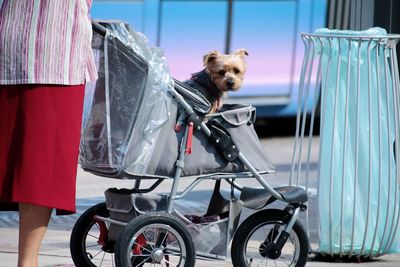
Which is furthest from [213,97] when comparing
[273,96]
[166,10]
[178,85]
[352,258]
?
[273,96]

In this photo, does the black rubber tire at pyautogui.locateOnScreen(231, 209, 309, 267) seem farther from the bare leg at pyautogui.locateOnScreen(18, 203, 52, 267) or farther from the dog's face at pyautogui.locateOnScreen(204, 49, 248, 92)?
the bare leg at pyautogui.locateOnScreen(18, 203, 52, 267)

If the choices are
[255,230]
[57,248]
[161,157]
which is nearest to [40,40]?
[161,157]

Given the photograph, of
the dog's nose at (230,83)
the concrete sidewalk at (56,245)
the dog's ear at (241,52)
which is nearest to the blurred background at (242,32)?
the concrete sidewalk at (56,245)

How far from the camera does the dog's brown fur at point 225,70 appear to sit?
6.20 meters

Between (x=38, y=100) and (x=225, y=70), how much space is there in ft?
5.81

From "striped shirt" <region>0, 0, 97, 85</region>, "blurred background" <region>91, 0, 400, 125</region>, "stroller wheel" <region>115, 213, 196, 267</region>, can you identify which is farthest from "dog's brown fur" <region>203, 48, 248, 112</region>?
"blurred background" <region>91, 0, 400, 125</region>

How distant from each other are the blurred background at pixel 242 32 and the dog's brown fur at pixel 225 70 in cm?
468

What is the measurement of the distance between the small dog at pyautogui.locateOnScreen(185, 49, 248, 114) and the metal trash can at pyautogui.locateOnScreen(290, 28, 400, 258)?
0.43m

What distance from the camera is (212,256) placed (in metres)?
5.46

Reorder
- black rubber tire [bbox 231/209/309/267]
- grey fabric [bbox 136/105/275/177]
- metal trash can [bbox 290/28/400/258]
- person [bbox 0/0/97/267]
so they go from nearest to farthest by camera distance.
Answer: person [bbox 0/0/97/267] → grey fabric [bbox 136/105/275/177] → black rubber tire [bbox 231/209/309/267] → metal trash can [bbox 290/28/400/258]

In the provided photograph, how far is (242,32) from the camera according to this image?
12469mm

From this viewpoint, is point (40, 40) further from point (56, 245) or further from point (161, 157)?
point (56, 245)

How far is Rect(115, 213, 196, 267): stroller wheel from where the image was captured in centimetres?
515

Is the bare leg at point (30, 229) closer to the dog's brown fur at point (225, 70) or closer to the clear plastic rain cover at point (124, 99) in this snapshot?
the clear plastic rain cover at point (124, 99)
